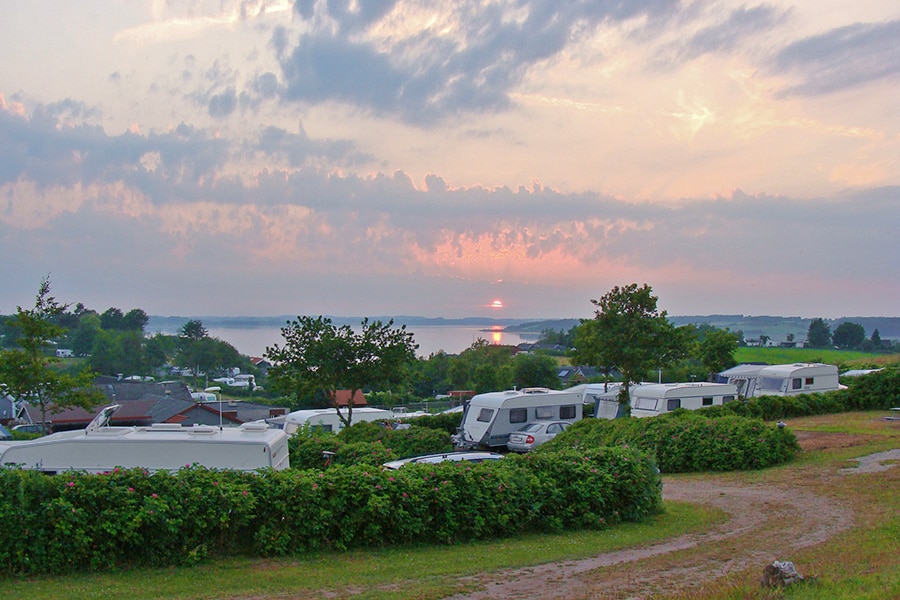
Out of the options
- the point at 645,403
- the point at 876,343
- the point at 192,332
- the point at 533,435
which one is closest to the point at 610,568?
the point at 533,435

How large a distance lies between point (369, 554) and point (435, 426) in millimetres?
20102

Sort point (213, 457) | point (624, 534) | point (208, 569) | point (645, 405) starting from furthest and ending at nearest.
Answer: point (645, 405), point (213, 457), point (624, 534), point (208, 569)

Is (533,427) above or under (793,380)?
under

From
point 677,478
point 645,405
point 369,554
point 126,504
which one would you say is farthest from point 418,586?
point 645,405

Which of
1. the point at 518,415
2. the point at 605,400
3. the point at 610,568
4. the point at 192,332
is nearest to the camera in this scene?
the point at 610,568

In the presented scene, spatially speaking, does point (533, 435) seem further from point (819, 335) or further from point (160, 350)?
point (819, 335)

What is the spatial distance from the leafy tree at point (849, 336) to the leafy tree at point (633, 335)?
3507 inches

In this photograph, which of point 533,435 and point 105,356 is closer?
point 533,435

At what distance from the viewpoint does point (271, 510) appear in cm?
818

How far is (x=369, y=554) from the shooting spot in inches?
327

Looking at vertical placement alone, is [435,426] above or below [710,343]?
below

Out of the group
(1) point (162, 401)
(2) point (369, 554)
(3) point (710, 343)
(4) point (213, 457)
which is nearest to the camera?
(2) point (369, 554)

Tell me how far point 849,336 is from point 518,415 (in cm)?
9699

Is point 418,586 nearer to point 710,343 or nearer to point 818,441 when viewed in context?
Result: point 818,441
